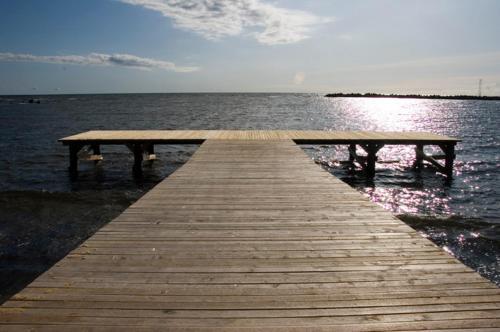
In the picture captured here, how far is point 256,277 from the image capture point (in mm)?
3801

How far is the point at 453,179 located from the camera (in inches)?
639

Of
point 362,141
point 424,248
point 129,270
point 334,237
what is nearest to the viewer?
point 129,270

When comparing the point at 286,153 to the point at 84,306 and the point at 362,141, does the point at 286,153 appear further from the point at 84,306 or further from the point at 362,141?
the point at 84,306

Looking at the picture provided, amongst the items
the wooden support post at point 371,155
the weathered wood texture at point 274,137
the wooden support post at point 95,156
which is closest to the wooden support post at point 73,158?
the weathered wood texture at point 274,137

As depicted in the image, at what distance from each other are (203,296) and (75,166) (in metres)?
14.4

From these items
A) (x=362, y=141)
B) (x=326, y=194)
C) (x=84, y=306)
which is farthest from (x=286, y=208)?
(x=362, y=141)

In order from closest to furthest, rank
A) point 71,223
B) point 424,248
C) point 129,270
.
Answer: point 129,270 < point 424,248 < point 71,223

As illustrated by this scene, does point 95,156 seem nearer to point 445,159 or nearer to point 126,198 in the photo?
point 126,198

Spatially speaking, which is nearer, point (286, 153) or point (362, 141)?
point (286, 153)

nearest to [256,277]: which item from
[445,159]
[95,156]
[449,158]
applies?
[449,158]

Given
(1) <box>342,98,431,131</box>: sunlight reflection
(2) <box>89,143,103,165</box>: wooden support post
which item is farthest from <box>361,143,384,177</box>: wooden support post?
(1) <box>342,98,431,131</box>: sunlight reflection

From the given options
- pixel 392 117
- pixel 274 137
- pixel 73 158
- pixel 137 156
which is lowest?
pixel 73 158

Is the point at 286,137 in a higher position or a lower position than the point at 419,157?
higher

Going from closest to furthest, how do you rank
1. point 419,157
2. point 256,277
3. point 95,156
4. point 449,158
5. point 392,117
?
point 256,277 < point 449,158 < point 419,157 < point 95,156 < point 392,117
